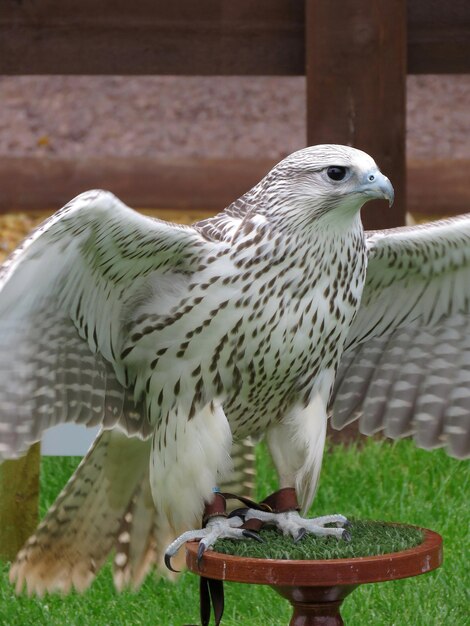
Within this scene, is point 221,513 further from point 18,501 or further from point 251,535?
point 18,501

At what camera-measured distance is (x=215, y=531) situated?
3203mm

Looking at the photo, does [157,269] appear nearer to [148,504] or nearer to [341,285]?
[341,285]

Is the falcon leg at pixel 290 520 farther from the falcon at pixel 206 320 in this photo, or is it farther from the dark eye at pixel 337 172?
the dark eye at pixel 337 172

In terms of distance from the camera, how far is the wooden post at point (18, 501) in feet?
14.2

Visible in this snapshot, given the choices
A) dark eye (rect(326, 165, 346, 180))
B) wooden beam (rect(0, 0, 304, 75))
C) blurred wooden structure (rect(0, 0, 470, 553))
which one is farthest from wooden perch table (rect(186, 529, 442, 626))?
wooden beam (rect(0, 0, 304, 75))

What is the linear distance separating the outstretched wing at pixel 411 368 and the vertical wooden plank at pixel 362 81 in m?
1.34

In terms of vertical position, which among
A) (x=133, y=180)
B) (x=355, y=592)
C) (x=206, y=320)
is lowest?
(x=355, y=592)

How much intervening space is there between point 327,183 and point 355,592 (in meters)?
1.52

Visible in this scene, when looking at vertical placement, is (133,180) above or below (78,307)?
below

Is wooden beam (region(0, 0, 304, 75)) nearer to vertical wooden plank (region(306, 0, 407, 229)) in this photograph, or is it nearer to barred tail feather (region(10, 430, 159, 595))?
vertical wooden plank (region(306, 0, 407, 229))

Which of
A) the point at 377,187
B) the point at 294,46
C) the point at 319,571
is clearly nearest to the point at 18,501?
the point at 319,571

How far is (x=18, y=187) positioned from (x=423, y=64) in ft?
12.3

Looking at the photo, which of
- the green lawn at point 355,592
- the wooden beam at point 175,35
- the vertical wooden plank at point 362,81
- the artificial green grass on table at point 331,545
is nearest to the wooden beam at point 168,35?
the wooden beam at point 175,35

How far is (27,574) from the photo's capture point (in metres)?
3.86
